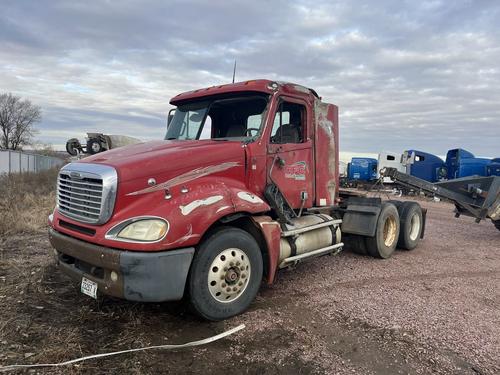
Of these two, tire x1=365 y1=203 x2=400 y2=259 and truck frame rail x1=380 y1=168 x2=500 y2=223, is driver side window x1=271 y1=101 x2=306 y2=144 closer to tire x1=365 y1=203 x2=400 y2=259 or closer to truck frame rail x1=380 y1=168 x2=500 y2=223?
tire x1=365 y1=203 x2=400 y2=259

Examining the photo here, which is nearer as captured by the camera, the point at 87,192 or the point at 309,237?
the point at 87,192

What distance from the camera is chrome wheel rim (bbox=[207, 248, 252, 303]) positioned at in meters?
4.36

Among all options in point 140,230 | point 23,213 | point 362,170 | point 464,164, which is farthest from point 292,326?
point 362,170

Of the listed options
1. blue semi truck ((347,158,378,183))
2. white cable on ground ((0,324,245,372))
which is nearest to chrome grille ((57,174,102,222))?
white cable on ground ((0,324,245,372))

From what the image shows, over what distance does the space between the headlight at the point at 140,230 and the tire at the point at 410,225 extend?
5924mm

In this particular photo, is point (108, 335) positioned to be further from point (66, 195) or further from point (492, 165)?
point (492, 165)

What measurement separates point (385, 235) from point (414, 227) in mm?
1109

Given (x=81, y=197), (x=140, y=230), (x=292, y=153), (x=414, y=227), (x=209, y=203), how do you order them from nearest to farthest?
1. (x=140, y=230)
2. (x=209, y=203)
3. (x=81, y=197)
4. (x=292, y=153)
5. (x=414, y=227)

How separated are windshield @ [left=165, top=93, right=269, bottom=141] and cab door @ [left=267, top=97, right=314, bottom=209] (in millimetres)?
380

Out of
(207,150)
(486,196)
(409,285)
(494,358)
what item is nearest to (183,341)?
(207,150)

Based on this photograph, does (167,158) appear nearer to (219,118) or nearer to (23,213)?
(219,118)

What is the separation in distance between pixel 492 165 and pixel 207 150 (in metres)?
21.3

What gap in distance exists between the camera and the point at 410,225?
8.52 m

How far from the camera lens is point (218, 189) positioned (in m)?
4.56
